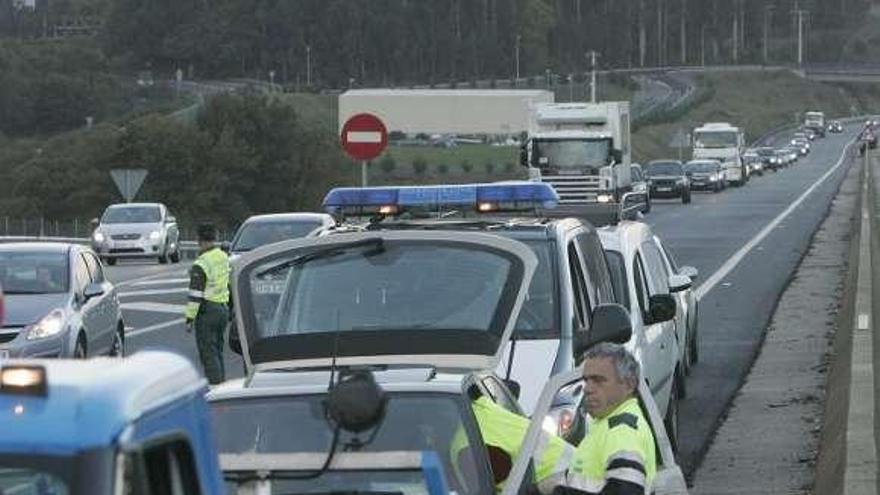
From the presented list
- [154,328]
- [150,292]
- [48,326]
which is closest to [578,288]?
[48,326]

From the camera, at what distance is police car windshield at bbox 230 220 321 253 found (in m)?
25.9

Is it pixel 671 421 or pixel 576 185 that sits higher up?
pixel 576 185

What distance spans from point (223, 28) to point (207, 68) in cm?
419

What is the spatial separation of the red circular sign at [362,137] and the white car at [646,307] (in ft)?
33.6

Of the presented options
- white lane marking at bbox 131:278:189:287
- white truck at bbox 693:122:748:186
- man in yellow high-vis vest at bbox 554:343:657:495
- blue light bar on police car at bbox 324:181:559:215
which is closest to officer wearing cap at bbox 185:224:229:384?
blue light bar on police car at bbox 324:181:559:215

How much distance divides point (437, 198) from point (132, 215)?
108 feet

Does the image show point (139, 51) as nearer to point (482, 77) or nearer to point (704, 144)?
point (482, 77)

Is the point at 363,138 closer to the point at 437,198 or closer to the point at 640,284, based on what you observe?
the point at 640,284

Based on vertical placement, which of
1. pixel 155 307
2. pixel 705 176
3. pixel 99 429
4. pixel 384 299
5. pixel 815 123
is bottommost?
pixel 705 176

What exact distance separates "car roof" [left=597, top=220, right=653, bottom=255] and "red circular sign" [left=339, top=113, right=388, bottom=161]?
415 inches

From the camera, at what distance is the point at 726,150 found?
92062mm

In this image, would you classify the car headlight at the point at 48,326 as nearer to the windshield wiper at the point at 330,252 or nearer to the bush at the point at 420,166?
the windshield wiper at the point at 330,252

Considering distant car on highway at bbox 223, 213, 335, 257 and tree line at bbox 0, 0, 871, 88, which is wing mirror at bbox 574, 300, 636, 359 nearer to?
distant car on highway at bbox 223, 213, 335, 257

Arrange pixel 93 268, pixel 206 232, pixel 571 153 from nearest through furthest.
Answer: pixel 206 232 → pixel 93 268 → pixel 571 153
